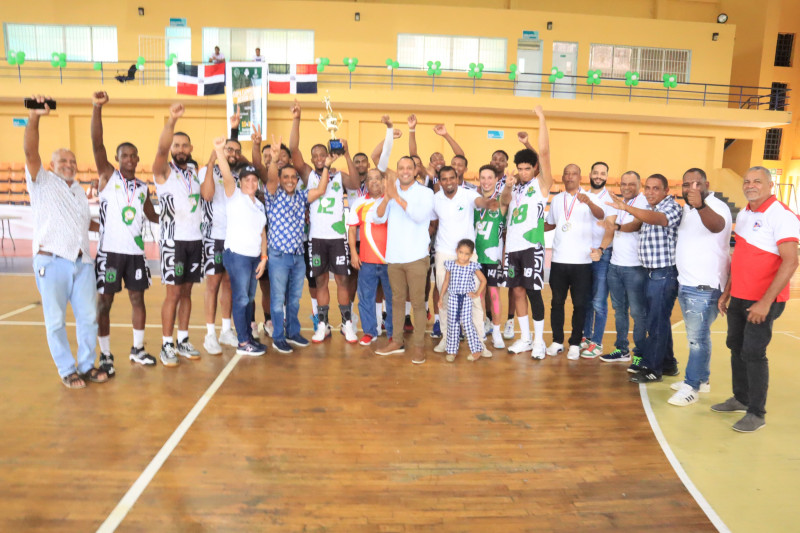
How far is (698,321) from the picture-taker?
469 centimetres

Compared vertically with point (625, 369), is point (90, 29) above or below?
above

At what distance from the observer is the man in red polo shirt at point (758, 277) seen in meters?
3.98

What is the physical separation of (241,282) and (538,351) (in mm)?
3301

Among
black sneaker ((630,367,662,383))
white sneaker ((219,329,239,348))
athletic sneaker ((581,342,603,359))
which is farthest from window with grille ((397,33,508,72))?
black sneaker ((630,367,662,383))

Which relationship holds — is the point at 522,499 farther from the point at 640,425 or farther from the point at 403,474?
the point at 640,425

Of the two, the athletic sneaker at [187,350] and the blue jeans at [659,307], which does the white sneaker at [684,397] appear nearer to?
the blue jeans at [659,307]

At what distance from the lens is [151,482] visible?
328 centimetres

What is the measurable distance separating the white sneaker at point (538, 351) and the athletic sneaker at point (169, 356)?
3.79 metres

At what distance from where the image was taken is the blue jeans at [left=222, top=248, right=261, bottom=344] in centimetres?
555

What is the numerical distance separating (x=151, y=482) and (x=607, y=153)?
787 inches

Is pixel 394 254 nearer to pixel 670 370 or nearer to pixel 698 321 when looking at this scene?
pixel 698 321

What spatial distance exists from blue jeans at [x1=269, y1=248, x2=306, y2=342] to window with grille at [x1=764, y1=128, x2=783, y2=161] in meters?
25.4

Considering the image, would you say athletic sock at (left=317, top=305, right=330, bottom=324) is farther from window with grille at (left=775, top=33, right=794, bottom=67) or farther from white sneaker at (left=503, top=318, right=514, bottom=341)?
window with grille at (left=775, top=33, right=794, bottom=67)

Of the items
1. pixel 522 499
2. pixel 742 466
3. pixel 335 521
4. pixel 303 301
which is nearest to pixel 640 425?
pixel 742 466
